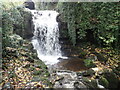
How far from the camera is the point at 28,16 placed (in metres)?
9.78

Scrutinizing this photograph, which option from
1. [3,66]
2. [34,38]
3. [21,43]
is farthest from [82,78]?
[34,38]

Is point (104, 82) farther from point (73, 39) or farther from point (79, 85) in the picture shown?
point (73, 39)

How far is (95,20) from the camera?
26.4 feet

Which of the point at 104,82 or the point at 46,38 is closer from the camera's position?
the point at 104,82

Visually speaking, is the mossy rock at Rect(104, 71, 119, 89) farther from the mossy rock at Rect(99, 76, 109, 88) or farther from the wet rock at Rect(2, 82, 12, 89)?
the wet rock at Rect(2, 82, 12, 89)

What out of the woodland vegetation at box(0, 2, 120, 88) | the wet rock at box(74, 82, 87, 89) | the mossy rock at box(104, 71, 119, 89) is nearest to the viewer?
the wet rock at box(74, 82, 87, 89)

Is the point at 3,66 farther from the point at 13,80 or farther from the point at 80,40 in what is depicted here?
the point at 80,40

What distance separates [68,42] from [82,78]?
4.85m

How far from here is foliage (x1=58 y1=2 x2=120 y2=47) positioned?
22.8 feet

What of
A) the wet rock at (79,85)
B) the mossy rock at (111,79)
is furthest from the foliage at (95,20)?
the wet rock at (79,85)

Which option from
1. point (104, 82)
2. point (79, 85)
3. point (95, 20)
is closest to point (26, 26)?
point (95, 20)

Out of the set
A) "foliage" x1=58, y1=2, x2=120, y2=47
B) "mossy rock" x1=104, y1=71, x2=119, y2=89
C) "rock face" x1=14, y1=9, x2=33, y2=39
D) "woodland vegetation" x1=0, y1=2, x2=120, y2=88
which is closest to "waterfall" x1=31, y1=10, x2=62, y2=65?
"rock face" x1=14, y1=9, x2=33, y2=39

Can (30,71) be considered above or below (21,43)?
below

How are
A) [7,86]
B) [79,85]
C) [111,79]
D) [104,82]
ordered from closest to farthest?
[7,86] → [79,85] → [104,82] → [111,79]
